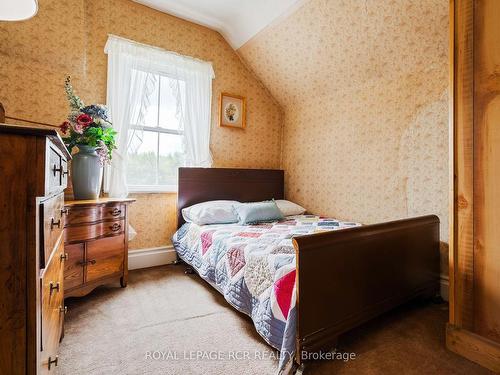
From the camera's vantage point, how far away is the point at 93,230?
7.05 ft

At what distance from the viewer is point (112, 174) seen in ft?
8.92

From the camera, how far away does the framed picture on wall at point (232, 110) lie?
11.3ft

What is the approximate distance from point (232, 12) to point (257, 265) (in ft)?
9.39

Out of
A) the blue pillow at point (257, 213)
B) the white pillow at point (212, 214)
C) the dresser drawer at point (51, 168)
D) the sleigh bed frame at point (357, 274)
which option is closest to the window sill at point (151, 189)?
the white pillow at point (212, 214)

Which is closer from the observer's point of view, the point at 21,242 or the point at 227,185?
the point at 21,242

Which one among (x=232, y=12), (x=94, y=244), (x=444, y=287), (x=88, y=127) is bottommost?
(x=444, y=287)

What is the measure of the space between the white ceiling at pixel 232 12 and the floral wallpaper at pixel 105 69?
0.10 metres

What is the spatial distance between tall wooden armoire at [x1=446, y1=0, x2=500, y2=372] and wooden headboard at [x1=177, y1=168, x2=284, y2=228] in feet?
7.53

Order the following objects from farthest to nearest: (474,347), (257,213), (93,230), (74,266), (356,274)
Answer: (257,213) < (93,230) < (74,266) < (356,274) < (474,347)

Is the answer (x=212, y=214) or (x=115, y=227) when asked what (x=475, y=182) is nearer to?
(x=212, y=214)

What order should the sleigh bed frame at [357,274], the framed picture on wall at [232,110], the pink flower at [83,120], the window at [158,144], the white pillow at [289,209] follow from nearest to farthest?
the sleigh bed frame at [357,274] → the pink flower at [83,120] → the window at [158,144] → the white pillow at [289,209] → the framed picture on wall at [232,110]

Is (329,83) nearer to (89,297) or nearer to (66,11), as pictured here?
(66,11)

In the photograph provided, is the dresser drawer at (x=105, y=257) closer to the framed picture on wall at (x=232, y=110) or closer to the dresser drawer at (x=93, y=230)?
the dresser drawer at (x=93, y=230)

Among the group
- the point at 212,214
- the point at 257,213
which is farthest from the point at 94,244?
the point at 257,213
